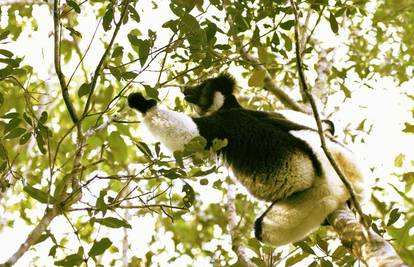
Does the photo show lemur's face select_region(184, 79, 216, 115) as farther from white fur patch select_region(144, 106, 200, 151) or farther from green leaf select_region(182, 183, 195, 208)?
green leaf select_region(182, 183, 195, 208)

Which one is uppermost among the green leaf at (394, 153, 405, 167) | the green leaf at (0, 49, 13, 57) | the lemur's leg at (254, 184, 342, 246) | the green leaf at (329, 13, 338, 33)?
the green leaf at (0, 49, 13, 57)

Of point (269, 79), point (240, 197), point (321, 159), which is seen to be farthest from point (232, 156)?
point (240, 197)

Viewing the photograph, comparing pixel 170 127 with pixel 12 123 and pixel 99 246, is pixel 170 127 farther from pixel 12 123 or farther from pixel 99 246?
pixel 99 246

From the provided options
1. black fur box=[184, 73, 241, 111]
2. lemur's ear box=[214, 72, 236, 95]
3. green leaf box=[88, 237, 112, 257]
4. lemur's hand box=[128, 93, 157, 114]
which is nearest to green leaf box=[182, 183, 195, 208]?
green leaf box=[88, 237, 112, 257]

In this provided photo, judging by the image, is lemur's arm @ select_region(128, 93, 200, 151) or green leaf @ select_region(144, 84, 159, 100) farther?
lemur's arm @ select_region(128, 93, 200, 151)

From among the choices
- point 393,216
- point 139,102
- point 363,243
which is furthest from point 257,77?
point 363,243

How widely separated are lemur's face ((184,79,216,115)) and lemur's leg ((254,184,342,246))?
3.28 ft

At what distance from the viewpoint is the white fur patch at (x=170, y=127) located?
3109 mm

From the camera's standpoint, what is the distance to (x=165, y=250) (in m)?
4.18

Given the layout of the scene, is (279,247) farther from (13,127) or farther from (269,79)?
(13,127)

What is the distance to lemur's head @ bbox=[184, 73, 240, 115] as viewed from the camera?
3.92 metres

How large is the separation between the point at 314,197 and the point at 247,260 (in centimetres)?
55

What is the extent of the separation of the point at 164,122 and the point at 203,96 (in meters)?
0.85

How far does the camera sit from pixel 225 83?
401 cm
